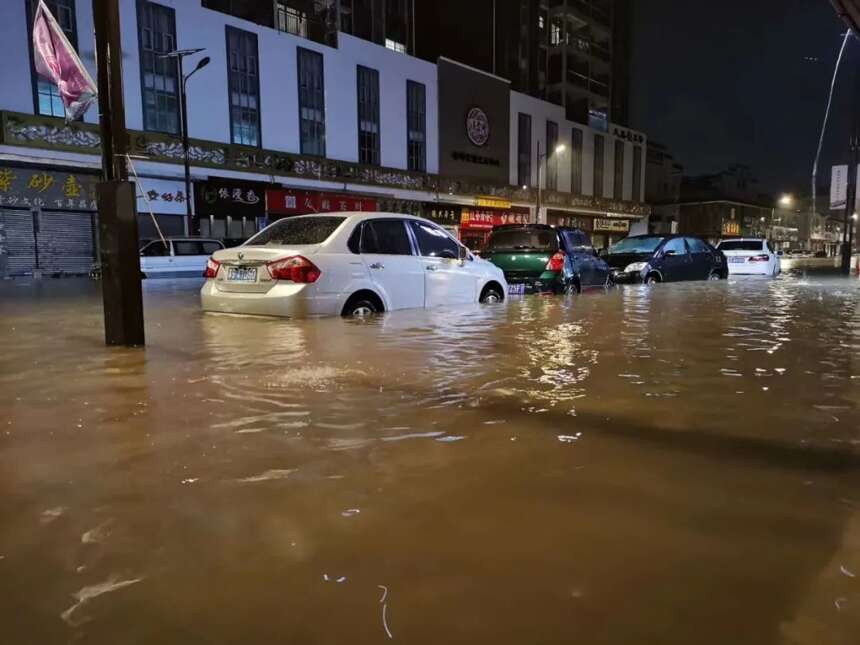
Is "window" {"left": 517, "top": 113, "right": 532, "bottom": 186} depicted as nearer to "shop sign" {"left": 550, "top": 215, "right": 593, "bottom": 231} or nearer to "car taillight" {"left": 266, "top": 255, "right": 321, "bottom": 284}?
"shop sign" {"left": 550, "top": 215, "right": 593, "bottom": 231}

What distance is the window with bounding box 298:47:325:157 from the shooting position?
93.9 ft

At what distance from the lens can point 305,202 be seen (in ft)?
92.3

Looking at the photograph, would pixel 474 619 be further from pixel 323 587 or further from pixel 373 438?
pixel 373 438

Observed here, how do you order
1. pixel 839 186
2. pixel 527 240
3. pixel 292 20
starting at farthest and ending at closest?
pixel 839 186, pixel 292 20, pixel 527 240

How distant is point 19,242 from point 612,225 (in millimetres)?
41972

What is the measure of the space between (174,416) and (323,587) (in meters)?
2.28

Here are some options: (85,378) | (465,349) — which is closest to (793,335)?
(465,349)

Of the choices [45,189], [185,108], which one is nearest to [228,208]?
[185,108]

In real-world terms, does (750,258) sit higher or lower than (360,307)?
higher

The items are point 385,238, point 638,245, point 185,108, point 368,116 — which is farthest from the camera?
point 368,116

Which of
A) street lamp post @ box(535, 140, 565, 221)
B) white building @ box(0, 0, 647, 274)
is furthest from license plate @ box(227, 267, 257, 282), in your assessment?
street lamp post @ box(535, 140, 565, 221)

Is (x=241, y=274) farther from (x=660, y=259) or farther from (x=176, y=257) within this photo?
(x=176, y=257)

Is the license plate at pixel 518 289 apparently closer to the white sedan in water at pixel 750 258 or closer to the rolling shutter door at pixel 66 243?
the white sedan in water at pixel 750 258

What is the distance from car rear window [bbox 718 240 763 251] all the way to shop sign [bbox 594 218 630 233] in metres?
28.1
